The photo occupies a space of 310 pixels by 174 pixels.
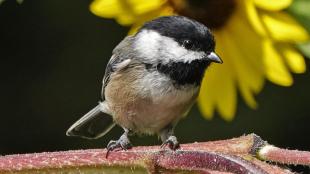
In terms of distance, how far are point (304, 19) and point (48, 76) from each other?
1.23m

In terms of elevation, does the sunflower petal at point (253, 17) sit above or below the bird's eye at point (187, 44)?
above

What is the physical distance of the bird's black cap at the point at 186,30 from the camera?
1947mm

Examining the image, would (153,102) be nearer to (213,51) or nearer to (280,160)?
(213,51)

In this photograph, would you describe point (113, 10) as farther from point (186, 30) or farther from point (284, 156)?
point (284, 156)

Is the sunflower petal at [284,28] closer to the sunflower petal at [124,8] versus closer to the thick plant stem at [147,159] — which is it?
the sunflower petal at [124,8]

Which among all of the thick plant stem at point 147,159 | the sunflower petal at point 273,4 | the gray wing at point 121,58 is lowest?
the thick plant stem at point 147,159

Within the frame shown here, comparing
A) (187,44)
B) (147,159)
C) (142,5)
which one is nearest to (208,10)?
(187,44)

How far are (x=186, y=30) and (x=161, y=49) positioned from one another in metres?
0.12

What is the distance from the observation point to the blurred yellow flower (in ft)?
6.11

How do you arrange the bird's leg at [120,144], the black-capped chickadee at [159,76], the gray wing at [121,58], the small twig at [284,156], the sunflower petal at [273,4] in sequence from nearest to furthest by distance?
the small twig at [284,156]
the bird's leg at [120,144]
the sunflower petal at [273,4]
the black-capped chickadee at [159,76]
the gray wing at [121,58]

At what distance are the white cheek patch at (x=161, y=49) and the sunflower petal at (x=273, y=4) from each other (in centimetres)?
22

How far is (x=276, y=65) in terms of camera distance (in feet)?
6.22

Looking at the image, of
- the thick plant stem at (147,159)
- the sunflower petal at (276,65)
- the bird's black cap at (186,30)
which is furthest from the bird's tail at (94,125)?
the thick plant stem at (147,159)

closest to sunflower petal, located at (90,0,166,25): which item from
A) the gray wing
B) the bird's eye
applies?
the bird's eye
